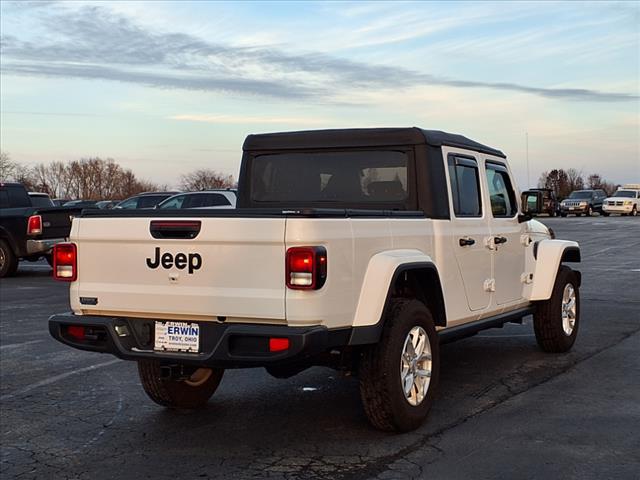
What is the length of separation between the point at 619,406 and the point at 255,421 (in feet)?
8.81

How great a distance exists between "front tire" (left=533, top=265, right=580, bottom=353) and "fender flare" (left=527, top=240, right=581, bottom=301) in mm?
150

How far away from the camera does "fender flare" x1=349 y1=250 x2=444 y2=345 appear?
200 inches

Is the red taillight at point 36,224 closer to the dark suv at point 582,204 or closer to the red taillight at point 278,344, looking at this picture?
the red taillight at point 278,344

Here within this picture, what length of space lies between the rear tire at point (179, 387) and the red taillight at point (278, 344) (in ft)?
4.74

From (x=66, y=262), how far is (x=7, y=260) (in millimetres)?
12664

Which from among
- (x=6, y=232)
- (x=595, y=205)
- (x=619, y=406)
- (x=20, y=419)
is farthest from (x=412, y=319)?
(x=595, y=205)

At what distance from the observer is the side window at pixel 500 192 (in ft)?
23.7

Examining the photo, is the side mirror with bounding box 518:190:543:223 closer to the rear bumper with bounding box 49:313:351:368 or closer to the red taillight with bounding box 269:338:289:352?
the rear bumper with bounding box 49:313:351:368

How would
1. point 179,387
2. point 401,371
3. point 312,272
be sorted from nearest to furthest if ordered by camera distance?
point 312,272, point 401,371, point 179,387

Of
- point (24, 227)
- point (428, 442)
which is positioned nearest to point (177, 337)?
point (428, 442)

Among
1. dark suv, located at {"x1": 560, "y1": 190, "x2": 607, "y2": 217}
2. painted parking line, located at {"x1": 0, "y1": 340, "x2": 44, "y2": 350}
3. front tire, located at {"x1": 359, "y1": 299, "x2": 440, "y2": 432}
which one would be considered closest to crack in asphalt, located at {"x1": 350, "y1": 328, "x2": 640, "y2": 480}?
front tire, located at {"x1": 359, "y1": 299, "x2": 440, "y2": 432}

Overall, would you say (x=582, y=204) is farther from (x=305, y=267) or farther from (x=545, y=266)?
(x=305, y=267)

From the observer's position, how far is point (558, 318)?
7891mm

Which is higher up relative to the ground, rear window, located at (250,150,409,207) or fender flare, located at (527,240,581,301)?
rear window, located at (250,150,409,207)
